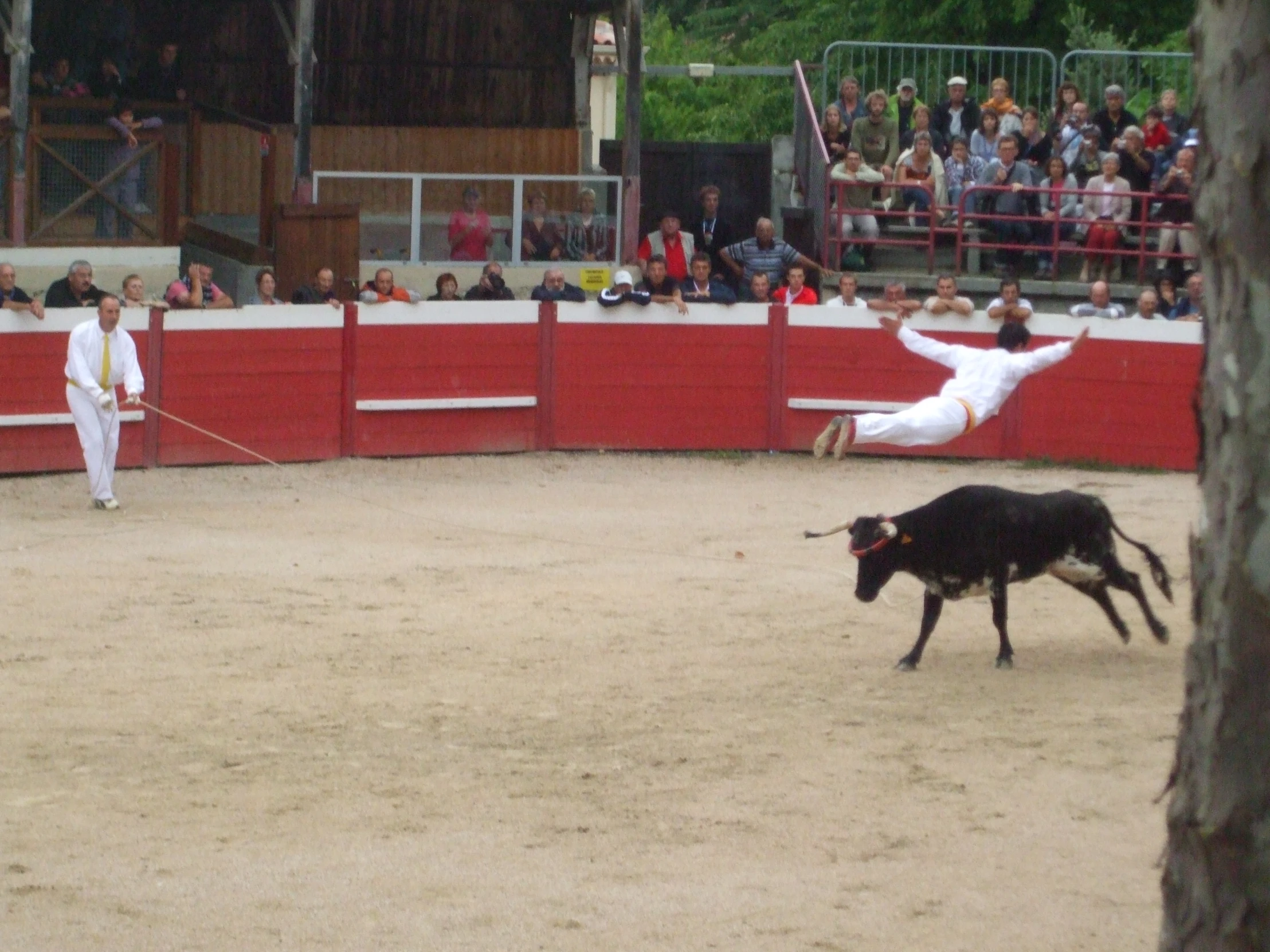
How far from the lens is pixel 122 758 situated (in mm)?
7492

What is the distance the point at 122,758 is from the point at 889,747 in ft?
9.95

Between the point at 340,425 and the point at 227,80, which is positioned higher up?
the point at 227,80

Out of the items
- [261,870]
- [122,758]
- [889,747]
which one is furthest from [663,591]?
[261,870]

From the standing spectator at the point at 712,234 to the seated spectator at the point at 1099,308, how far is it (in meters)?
3.44

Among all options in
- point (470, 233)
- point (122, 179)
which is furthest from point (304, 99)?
point (470, 233)

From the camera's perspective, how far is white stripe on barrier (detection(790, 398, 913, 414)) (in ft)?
53.9

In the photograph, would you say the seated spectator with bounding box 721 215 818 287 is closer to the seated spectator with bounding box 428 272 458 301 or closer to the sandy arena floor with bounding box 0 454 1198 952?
the seated spectator with bounding box 428 272 458 301

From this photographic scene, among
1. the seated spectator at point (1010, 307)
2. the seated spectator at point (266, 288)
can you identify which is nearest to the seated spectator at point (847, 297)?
the seated spectator at point (1010, 307)

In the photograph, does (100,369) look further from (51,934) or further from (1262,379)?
(1262,379)

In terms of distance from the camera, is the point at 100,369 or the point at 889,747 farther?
the point at 100,369

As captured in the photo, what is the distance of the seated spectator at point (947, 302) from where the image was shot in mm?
15953

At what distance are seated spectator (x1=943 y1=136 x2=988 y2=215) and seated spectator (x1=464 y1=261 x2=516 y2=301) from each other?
4555mm

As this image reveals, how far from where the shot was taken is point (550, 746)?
7.72 metres

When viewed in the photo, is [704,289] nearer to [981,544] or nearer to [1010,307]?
[1010,307]
